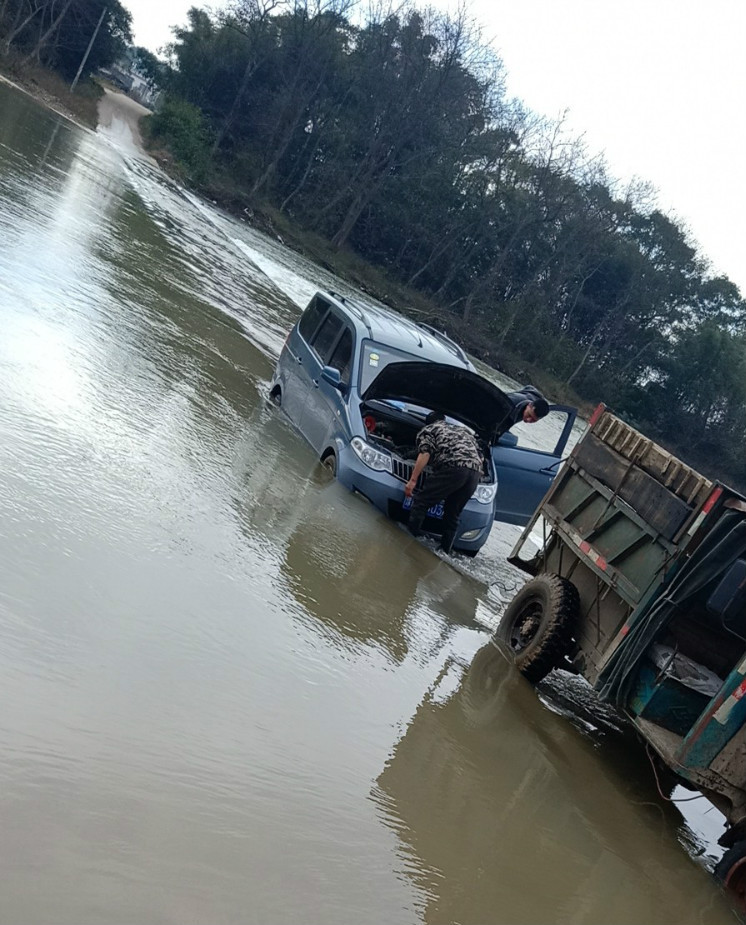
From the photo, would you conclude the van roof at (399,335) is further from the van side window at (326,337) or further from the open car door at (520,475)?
the open car door at (520,475)

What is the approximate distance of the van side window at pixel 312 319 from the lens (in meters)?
11.8

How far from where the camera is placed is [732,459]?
181 ft

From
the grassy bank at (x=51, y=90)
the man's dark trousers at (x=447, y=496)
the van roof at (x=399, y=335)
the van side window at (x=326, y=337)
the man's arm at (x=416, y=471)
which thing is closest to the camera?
the man's dark trousers at (x=447, y=496)

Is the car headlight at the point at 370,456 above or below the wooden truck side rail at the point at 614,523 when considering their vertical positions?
below

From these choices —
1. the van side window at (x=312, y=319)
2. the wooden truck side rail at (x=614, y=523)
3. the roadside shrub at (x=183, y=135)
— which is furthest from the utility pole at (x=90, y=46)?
the wooden truck side rail at (x=614, y=523)

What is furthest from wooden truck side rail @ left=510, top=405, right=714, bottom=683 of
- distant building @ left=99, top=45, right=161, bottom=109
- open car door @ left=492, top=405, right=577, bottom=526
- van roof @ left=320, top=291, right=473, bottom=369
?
distant building @ left=99, top=45, right=161, bottom=109

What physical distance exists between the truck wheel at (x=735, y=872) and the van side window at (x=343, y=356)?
633 centimetres

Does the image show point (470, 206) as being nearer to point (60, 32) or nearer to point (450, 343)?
point (60, 32)

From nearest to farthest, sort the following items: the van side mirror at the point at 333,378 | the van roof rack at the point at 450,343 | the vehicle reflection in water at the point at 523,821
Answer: the vehicle reflection in water at the point at 523,821 → the van side mirror at the point at 333,378 → the van roof rack at the point at 450,343

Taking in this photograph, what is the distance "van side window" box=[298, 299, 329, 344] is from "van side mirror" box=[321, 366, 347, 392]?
1.50 meters

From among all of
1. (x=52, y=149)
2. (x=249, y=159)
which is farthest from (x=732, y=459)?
(x=52, y=149)

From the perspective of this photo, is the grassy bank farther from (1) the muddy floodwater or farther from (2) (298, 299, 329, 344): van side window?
(1) the muddy floodwater

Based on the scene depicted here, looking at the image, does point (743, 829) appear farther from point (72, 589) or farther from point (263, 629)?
point (72, 589)

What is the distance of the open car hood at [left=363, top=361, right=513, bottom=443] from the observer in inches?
399
